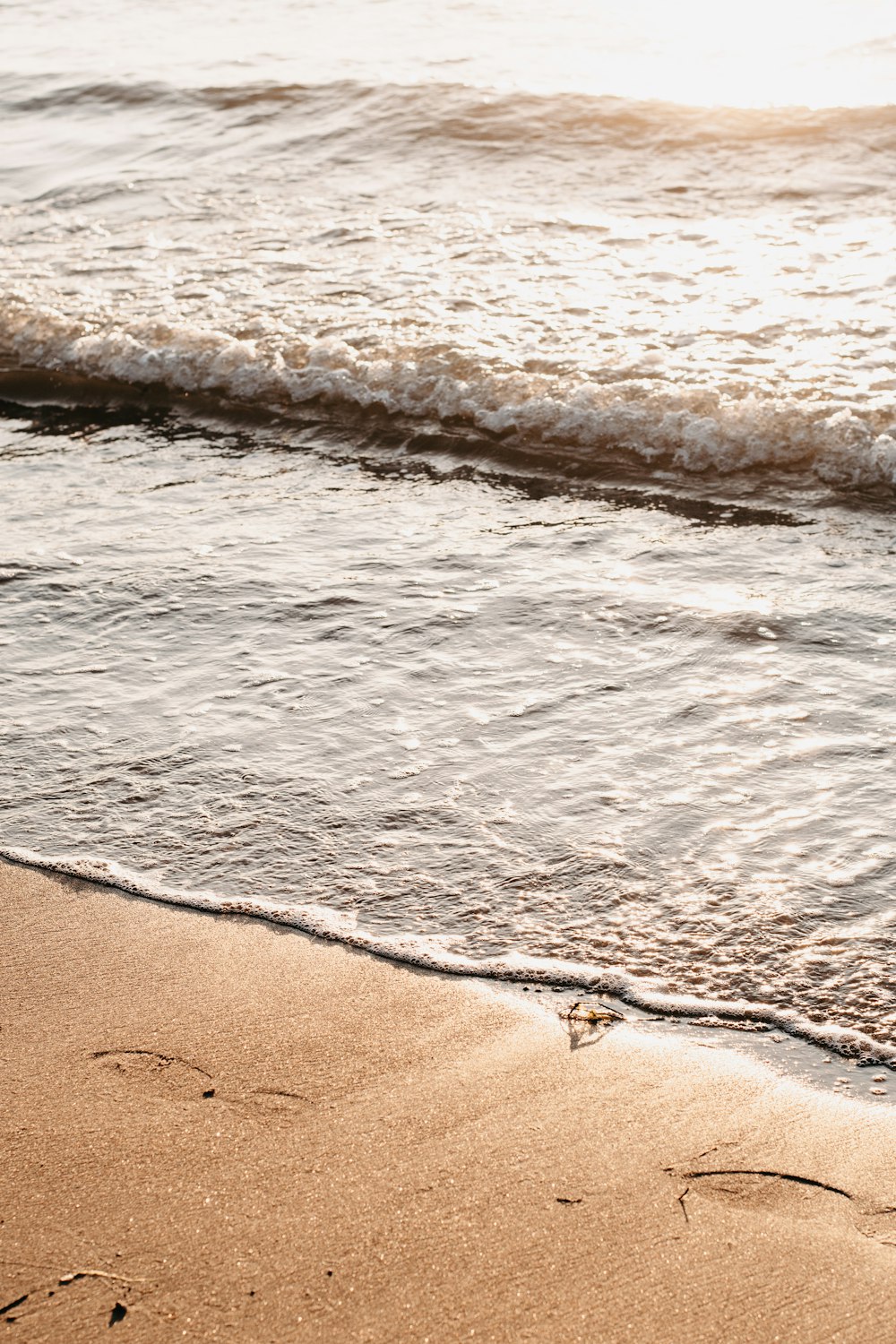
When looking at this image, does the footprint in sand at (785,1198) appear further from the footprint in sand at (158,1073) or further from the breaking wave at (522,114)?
the breaking wave at (522,114)

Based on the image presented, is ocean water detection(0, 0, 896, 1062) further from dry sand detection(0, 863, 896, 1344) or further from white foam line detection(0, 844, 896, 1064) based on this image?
dry sand detection(0, 863, 896, 1344)

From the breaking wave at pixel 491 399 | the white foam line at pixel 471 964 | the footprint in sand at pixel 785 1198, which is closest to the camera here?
the footprint in sand at pixel 785 1198

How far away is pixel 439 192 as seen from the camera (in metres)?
8.77

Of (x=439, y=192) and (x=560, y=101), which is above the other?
(x=560, y=101)

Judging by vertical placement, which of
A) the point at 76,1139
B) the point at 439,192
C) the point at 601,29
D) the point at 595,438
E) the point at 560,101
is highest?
the point at 601,29

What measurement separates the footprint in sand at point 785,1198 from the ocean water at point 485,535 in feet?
1.34

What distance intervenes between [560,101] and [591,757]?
8.57 m

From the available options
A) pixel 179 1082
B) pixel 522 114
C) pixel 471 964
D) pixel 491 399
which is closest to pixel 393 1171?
pixel 179 1082

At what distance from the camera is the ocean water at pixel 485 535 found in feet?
9.46

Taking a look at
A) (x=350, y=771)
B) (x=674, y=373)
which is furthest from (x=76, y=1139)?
(x=674, y=373)

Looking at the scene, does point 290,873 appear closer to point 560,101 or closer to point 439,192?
point 439,192

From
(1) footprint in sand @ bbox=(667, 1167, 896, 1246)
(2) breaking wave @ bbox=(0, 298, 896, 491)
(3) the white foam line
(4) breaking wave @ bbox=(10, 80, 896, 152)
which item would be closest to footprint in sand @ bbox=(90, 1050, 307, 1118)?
(3) the white foam line

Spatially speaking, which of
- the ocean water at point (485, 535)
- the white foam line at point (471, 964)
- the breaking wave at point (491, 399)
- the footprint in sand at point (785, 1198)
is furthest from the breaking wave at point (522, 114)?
the footprint in sand at point (785, 1198)

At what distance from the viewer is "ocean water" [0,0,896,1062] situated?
9.46 ft
